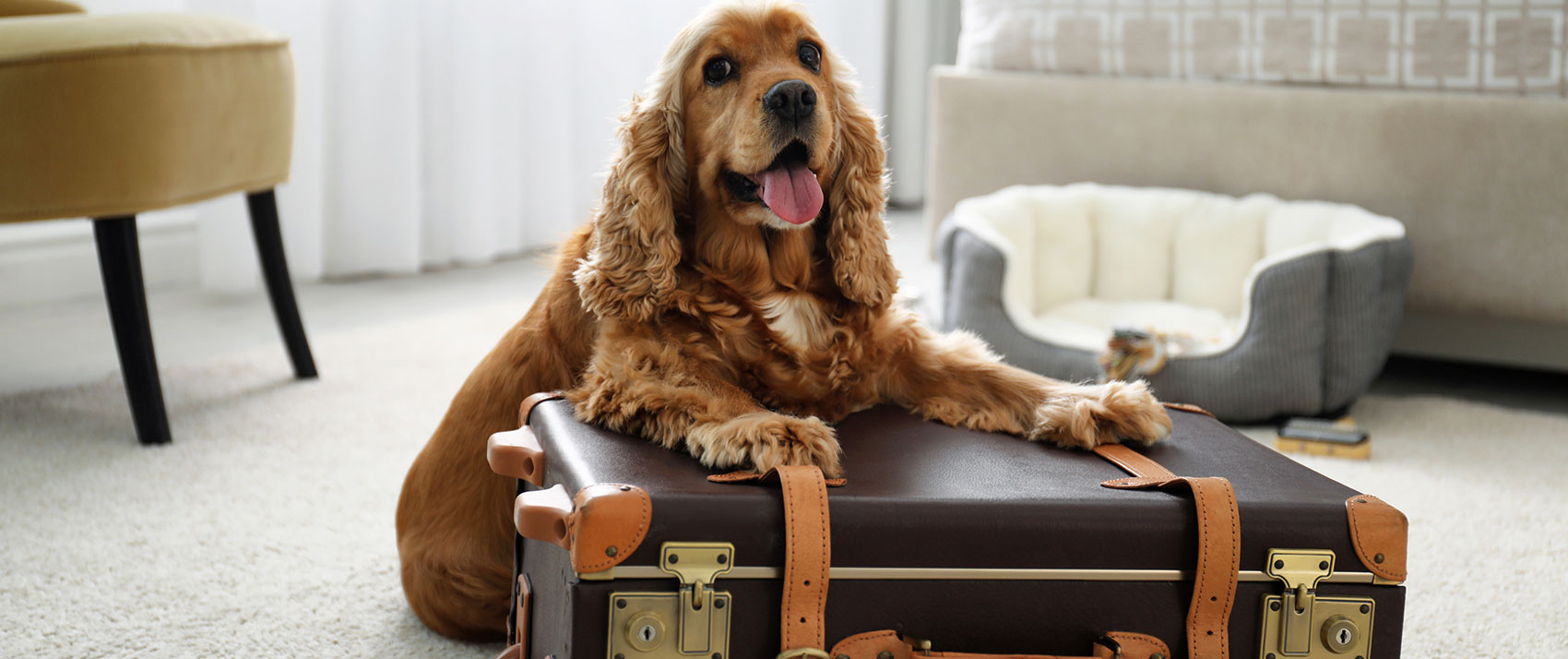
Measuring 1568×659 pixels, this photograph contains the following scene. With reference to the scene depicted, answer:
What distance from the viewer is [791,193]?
4.18 ft

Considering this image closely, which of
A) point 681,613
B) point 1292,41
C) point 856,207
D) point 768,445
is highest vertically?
point 1292,41

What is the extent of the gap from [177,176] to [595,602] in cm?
150

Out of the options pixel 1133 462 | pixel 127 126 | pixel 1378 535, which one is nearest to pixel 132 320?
pixel 127 126

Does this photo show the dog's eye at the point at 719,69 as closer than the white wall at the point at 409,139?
Yes

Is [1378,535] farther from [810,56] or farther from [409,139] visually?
[409,139]

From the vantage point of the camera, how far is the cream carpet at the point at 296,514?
1457 millimetres

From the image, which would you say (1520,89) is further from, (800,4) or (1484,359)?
(800,4)

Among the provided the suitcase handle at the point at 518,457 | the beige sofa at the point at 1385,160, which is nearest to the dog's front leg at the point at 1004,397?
the suitcase handle at the point at 518,457

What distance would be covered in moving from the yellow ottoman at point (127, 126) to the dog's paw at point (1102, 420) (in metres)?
1.58

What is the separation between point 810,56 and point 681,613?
629 millimetres

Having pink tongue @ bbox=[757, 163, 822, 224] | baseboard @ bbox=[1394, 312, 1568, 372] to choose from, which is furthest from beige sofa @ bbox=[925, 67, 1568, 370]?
pink tongue @ bbox=[757, 163, 822, 224]

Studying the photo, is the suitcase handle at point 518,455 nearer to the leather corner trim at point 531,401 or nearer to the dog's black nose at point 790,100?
the leather corner trim at point 531,401

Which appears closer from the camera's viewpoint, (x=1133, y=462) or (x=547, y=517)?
(x=547, y=517)

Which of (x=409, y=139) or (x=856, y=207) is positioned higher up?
(x=856, y=207)
